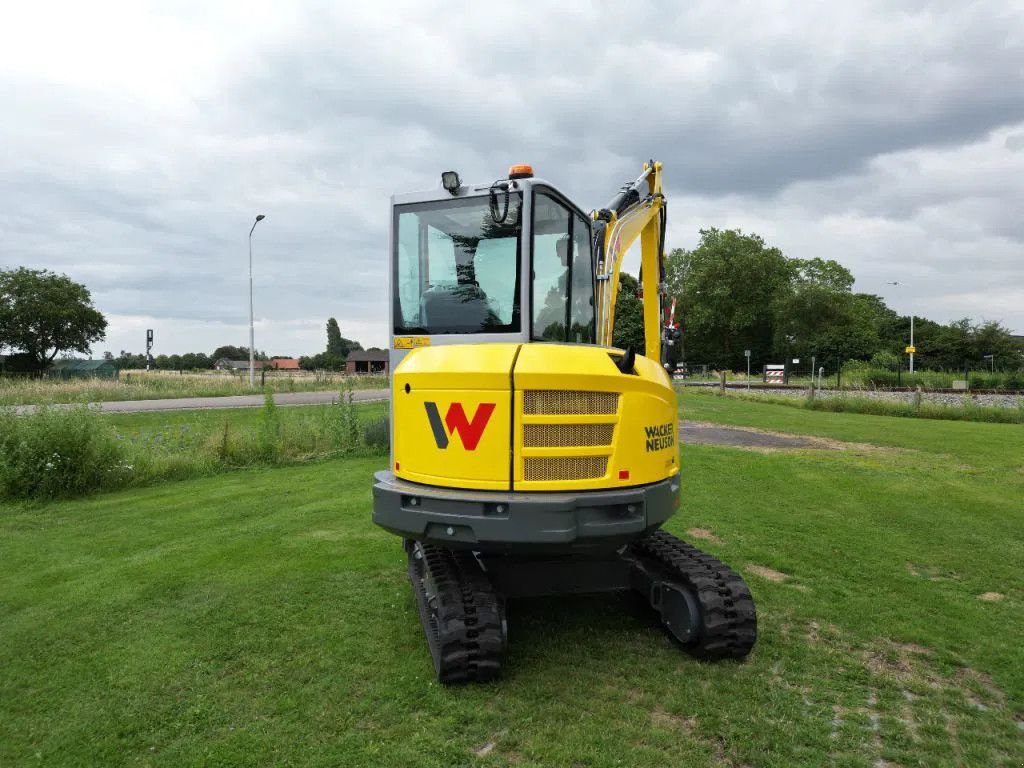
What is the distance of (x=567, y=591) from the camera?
450 cm

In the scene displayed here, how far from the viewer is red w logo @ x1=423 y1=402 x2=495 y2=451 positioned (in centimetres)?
372

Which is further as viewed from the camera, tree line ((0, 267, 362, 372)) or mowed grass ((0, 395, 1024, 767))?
tree line ((0, 267, 362, 372))

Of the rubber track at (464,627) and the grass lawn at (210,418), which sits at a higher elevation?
the grass lawn at (210,418)

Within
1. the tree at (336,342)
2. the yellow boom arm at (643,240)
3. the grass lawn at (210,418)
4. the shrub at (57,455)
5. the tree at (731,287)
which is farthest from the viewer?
the tree at (336,342)

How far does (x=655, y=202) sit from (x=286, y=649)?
5.49 metres

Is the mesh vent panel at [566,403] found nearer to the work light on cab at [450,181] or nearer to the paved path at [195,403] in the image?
the work light on cab at [450,181]

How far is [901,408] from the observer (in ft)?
71.3

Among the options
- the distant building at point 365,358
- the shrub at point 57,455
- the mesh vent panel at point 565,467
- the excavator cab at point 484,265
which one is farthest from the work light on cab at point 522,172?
the distant building at point 365,358

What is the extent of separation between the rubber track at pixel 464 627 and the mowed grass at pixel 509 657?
0.12 metres

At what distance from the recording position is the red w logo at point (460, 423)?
3.72 m

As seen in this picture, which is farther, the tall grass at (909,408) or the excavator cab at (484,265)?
the tall grass at (909,408)

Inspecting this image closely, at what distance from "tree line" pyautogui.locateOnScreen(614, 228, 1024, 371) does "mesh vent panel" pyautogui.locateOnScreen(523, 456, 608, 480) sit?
60.6m

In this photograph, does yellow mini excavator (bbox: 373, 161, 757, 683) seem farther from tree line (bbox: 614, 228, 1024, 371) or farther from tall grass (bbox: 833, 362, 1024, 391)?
tree line (bbox: 614, 228, 1024, 371)

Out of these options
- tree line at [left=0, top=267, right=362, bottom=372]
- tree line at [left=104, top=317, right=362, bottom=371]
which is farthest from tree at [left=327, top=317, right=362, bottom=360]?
tree line at [left=0, top=267, right=362, bottom=372]
